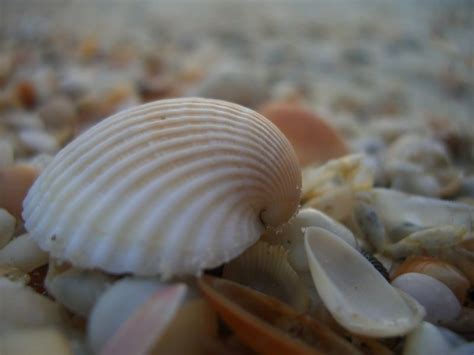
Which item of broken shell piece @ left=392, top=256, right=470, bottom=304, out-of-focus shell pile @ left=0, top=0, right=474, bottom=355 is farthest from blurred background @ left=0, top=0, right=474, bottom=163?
broken shell piece @ left=392, top=256, right=470, bottom=304

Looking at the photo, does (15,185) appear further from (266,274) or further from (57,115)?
(57,115)

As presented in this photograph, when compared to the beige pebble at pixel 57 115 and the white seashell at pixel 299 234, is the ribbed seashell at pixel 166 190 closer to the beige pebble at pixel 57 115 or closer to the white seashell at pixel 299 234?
the white seashell at pixel 299 234

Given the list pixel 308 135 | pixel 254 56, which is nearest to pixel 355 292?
pixel 308 135

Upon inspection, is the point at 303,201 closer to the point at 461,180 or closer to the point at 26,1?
the point at 461,180

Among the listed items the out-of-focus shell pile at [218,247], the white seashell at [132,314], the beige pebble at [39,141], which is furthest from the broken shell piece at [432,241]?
the beige pebble at [39,141]

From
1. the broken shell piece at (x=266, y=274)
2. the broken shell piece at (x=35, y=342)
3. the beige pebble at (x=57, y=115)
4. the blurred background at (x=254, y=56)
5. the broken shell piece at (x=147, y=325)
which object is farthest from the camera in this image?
the blurred background at (x=254, y=56)

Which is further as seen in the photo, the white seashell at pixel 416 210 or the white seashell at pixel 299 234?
the white seashell at pixel 416 210

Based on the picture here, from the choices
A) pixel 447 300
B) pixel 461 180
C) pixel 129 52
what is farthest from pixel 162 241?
pixel 129 52
